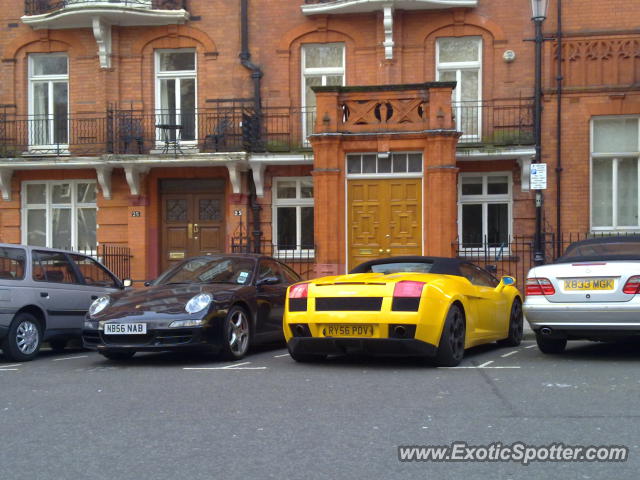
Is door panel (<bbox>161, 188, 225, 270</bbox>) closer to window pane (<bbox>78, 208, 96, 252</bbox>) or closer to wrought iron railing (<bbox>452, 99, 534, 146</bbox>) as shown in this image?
window pane (<bbox>78, 208, 96, 252</bbox>)

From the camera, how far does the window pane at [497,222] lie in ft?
63.9

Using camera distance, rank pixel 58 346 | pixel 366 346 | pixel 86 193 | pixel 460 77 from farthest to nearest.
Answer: pixel 86 193 < pixel 460 77 < pixel 58 346 < pixel 366 346

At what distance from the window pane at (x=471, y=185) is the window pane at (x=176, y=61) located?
22.8ft

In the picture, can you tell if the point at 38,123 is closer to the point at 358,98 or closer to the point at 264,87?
the point at 264,87

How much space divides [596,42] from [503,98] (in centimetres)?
229

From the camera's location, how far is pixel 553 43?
19.0m

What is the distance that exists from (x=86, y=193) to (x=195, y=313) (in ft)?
38.8

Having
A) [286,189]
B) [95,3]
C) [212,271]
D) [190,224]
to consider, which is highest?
[95,3]

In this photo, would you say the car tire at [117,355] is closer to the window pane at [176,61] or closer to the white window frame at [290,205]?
the white window frame at [290,205]

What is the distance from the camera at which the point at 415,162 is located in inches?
699

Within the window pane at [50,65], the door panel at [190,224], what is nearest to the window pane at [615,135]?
the door panel at [190,224]

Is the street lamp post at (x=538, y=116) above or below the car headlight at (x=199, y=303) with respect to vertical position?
above

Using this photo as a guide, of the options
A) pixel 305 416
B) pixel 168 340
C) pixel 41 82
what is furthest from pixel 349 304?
pixel 41 82

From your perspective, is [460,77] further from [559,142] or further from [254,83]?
[254,83]
